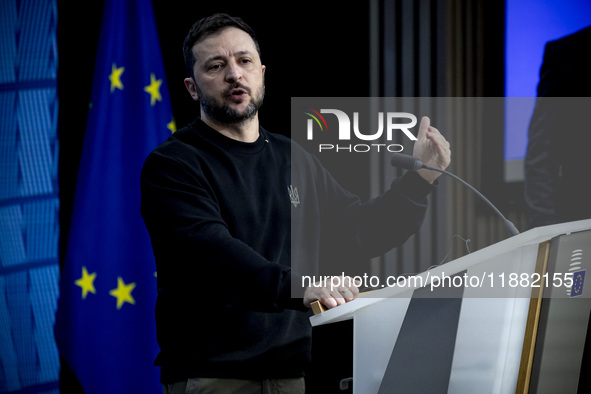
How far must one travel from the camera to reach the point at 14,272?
229cm

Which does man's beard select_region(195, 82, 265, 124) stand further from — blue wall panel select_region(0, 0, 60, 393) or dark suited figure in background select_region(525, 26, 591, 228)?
dark suited figure in background select_region(525, 26, 591, 228)

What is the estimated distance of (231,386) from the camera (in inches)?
61.7

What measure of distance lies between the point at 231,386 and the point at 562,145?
1.79m

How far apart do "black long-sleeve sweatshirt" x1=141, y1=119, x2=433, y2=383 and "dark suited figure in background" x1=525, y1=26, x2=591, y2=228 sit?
1.12 meters

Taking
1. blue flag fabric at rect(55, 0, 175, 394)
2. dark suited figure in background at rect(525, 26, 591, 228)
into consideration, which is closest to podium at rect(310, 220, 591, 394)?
blue flag fabric at rect(55, 0, 175, 394)

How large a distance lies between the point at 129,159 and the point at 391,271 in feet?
4.14

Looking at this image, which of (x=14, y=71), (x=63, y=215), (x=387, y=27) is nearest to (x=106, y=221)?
(x=63, y=215)

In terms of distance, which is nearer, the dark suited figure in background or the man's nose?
the man's nose

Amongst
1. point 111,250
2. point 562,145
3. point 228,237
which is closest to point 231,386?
point 228,237

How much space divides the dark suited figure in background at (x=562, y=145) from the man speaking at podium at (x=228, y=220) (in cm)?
110

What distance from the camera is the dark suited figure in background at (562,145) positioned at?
102 inches

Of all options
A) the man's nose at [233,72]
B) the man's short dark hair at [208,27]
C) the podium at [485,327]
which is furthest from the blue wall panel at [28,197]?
the podium at [485,327]

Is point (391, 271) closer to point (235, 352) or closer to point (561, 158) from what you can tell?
point (561, 158)

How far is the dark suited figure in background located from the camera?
8.49 ft
